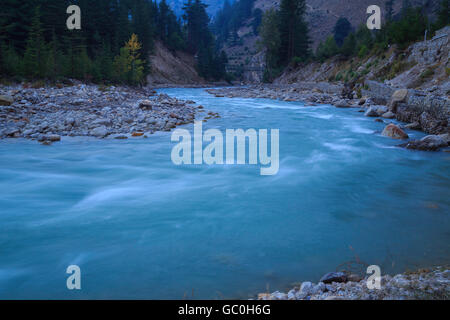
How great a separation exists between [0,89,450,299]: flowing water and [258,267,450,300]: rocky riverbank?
1.34 feet

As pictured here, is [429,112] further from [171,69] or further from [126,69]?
[171,69]

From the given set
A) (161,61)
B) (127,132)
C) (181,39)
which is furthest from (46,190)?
(181,39)

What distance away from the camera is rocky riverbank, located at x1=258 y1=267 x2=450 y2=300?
2.59 meters

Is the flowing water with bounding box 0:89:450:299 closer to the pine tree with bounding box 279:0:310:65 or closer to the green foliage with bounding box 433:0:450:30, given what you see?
the green foliage with bounding box 433:0:450:30

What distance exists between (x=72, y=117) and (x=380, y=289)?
12955 millimetres

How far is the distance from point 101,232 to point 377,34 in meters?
32.4

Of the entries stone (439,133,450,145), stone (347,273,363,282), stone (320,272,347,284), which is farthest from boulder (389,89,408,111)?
stone (320,272,347,284)

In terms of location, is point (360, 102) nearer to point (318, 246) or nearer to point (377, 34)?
point (377, 34)

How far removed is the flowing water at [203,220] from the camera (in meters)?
3.56

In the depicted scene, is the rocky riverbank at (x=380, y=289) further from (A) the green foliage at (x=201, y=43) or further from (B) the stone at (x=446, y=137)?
(A) the green foliage at (x=201, y=43)

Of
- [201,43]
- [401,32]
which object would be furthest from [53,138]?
[201,43]

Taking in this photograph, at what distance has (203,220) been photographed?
5.12 m

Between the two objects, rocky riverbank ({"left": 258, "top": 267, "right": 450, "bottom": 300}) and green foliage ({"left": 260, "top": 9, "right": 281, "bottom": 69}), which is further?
green foliage ({"left": 260, "top": 9, "right": 281, "bottom": 69})

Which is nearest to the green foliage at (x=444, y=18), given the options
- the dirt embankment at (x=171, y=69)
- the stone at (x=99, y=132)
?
the stone at (x=99, y=132)
